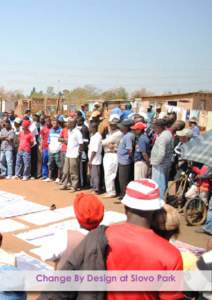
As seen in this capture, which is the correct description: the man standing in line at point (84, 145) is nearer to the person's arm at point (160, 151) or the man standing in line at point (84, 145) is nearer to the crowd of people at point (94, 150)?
the crowd of people at point (94, 150)

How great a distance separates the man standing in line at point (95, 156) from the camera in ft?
29.8

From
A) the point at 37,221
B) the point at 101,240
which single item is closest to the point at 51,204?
the point at 37,221

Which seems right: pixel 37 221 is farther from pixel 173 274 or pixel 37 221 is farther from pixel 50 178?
pixel 173 274

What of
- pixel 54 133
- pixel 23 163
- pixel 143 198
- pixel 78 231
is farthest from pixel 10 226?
pixel 143 198

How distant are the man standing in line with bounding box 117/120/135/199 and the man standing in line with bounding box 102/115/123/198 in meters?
0.20

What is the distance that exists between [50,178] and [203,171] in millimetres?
4996

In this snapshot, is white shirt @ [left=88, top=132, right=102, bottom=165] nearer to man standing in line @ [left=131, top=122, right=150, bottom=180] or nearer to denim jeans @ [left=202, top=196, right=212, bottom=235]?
man standing in line @ [left=131, top=122, right=150, bottom=180]

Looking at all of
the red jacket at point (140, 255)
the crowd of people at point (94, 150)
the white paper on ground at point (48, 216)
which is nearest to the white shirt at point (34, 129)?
the crowd of people at point (94, 150)

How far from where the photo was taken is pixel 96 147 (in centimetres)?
906

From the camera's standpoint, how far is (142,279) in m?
2.11

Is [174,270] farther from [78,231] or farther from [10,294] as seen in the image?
[10,294]

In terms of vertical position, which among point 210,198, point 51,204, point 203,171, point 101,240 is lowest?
point 51,204

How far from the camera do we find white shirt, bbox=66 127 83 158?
30.5 feet

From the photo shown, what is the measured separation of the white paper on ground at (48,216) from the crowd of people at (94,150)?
60.0 inches
